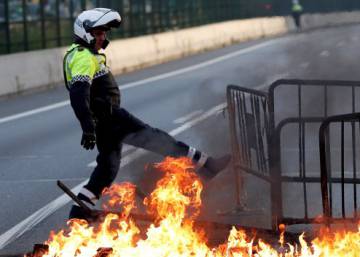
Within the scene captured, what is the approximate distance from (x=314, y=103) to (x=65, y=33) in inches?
560

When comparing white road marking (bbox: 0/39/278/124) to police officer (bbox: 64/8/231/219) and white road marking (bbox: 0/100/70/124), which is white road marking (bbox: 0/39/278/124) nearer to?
white road marking (bbox: 0/100/70/124)

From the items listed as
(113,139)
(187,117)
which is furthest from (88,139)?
(187,117)

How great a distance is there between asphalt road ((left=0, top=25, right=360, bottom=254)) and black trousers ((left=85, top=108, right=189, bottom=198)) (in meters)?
0.74

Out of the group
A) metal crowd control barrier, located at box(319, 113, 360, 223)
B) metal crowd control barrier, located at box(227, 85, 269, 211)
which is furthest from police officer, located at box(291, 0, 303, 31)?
metal crowd control barrier, located at box(227, 85, 269, 211)

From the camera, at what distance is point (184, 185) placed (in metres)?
8.34

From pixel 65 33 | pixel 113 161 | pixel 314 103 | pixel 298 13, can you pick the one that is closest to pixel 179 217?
pixel 113 161

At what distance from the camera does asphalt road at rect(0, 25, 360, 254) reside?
400 inches

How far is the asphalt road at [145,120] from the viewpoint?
33.4 feet

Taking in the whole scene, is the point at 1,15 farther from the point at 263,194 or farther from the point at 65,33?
the point at 263,194

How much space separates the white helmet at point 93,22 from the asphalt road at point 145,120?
1758 mm

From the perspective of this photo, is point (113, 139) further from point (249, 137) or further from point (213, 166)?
point (249, 137)

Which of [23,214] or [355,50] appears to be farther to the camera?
[355,50]

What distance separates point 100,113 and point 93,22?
0.76m

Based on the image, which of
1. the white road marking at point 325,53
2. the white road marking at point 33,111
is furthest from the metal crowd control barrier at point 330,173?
the white road marking at point 325,53
